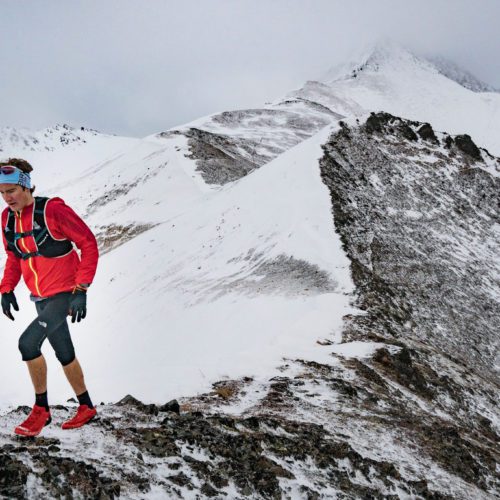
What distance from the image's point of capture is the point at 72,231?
20.7ft

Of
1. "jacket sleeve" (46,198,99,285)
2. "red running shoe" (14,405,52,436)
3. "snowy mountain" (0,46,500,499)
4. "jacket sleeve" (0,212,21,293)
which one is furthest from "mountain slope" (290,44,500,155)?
"red running shoe" (14,405,52,436)

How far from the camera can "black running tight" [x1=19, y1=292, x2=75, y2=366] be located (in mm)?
6250

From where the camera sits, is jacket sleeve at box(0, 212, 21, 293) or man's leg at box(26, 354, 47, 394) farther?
jacket sleeve at box(0, 212, 21, 293)

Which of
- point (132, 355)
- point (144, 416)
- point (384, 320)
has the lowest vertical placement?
point (132, 355)

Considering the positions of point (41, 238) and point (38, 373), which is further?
point (38, 373)

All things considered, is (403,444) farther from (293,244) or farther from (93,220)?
(93,220)

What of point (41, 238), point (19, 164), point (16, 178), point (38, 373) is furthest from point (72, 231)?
point (38, 373)

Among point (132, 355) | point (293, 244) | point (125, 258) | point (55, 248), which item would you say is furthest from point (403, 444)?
point (125, 258)

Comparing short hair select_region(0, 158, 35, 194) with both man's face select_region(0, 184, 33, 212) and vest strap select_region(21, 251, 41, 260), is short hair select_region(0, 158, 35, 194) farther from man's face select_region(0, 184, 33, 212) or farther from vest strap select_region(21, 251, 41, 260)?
vest strap select_region(21, 251, 41, 260)

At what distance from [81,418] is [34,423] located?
0.61m

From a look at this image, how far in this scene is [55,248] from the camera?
6344 mm

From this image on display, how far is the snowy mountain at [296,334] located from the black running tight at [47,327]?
1085 mm

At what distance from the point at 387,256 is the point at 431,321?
497 centimetres

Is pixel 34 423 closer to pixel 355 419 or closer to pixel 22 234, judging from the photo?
pixel 22 234
